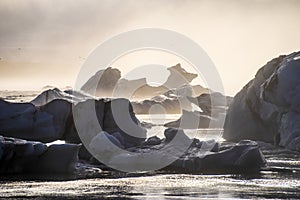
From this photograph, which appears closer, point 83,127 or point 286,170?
point 286,170

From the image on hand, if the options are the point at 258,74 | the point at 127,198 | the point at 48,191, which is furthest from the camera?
the point at 258,74

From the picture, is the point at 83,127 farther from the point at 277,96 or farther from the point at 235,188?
the point at 235,188

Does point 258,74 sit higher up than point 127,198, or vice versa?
point 258,74

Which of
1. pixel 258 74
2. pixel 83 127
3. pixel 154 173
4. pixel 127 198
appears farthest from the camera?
pixel 258 74

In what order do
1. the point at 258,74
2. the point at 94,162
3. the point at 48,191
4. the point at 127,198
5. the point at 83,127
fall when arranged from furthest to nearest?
the point at 258,74 < the point at 83,127 < the point at 94,162 < the point at 48,191 < the point at 127,198

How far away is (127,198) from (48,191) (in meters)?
3.72

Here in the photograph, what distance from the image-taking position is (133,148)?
40000 millimetres

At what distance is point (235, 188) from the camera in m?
27.9

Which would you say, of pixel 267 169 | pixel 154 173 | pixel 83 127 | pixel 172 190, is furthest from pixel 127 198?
pixel 83 127

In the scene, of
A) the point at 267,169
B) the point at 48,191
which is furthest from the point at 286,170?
the point at 48,191

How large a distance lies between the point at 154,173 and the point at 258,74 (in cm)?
2307

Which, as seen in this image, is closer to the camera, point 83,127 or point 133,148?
point 133,148

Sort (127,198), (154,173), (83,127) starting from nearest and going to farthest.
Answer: (127,198) → (154,173) → (83,127)

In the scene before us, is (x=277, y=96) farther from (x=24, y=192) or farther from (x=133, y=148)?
(x=24, y=192)
